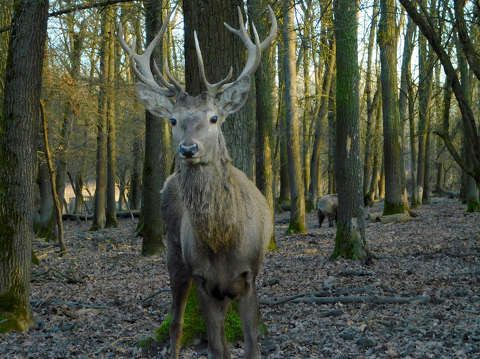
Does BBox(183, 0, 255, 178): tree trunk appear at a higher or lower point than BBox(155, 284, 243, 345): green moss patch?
higher

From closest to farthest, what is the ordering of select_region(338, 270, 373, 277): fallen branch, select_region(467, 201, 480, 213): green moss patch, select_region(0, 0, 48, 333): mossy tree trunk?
select_region(0, 0, 48, 333): mossy tree trunk, select_region(338, 270, 373, 277): fallen branch, select_region(467, 201, 480, 213): green moss patch

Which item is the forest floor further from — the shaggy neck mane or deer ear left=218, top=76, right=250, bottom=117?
deer ear left=218, top=76, right=250, bottom=117

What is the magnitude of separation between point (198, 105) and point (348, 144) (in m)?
5.54

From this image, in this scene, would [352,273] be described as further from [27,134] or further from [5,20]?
[5,20]

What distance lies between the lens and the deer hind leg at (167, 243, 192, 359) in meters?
5.36

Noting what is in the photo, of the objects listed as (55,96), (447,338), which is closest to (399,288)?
(447,338)

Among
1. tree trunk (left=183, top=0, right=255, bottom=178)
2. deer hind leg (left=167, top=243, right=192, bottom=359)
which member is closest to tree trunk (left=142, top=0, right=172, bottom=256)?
tree trunk (left=183, top=0, right=255, bottom=178)

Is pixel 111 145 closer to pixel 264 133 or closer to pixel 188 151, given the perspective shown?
pixel 264 133

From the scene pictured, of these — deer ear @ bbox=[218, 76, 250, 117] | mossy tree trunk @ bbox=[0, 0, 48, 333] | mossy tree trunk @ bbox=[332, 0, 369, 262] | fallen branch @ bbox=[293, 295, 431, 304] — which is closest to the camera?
deer ear @ bbox=[218, 76, 250, 117]

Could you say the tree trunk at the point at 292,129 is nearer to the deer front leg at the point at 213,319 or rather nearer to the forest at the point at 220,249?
the forest at the point at 220,249

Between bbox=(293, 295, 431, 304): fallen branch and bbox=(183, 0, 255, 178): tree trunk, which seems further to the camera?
bbox=(293, 295, 431, 304): fallen branch

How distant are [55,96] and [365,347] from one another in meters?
11.4

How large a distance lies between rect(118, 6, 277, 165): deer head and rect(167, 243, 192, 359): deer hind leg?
1528mm

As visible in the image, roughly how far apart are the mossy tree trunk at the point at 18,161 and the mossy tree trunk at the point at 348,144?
568 cm
